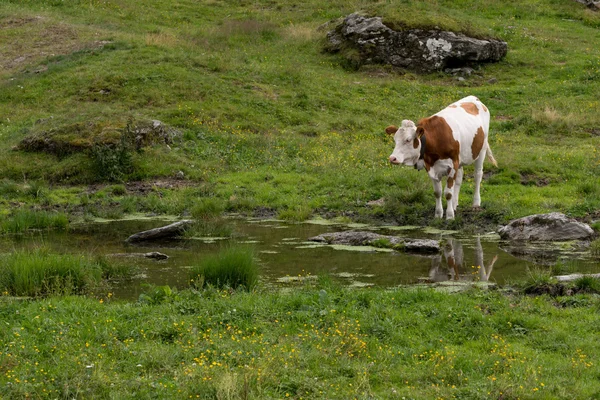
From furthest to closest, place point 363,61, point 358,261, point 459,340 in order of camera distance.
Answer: point 363,61 → point 358,261 → point 459,340

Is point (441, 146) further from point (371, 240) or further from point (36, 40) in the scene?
point (36, 40)

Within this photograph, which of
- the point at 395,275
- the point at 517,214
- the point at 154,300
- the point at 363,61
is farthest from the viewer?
the point at 363,61

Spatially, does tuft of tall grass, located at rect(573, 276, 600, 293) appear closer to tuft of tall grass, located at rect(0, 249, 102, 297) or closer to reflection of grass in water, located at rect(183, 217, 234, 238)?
tuft of tall grass, located at rect(0, 249, 102, 297)

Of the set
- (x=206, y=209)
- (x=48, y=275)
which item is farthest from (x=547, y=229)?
(x=48, y=275)

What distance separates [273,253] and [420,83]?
20119 mm

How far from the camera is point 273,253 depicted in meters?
15.7

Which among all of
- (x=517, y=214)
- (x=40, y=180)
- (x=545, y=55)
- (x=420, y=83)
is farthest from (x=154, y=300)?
(x=545, y=55)

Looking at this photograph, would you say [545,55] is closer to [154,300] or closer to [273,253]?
[273,253]

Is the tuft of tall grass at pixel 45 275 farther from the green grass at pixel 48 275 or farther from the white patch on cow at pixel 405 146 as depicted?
the white patch on cow at pixel 405 146

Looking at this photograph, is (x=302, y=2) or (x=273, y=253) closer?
(x=273, y=253)

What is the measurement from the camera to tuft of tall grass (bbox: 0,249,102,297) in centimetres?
1191

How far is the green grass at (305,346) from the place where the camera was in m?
8.22

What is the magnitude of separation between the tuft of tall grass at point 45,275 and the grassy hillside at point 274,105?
801 centimetres

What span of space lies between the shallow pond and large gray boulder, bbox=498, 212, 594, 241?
0.43 m
